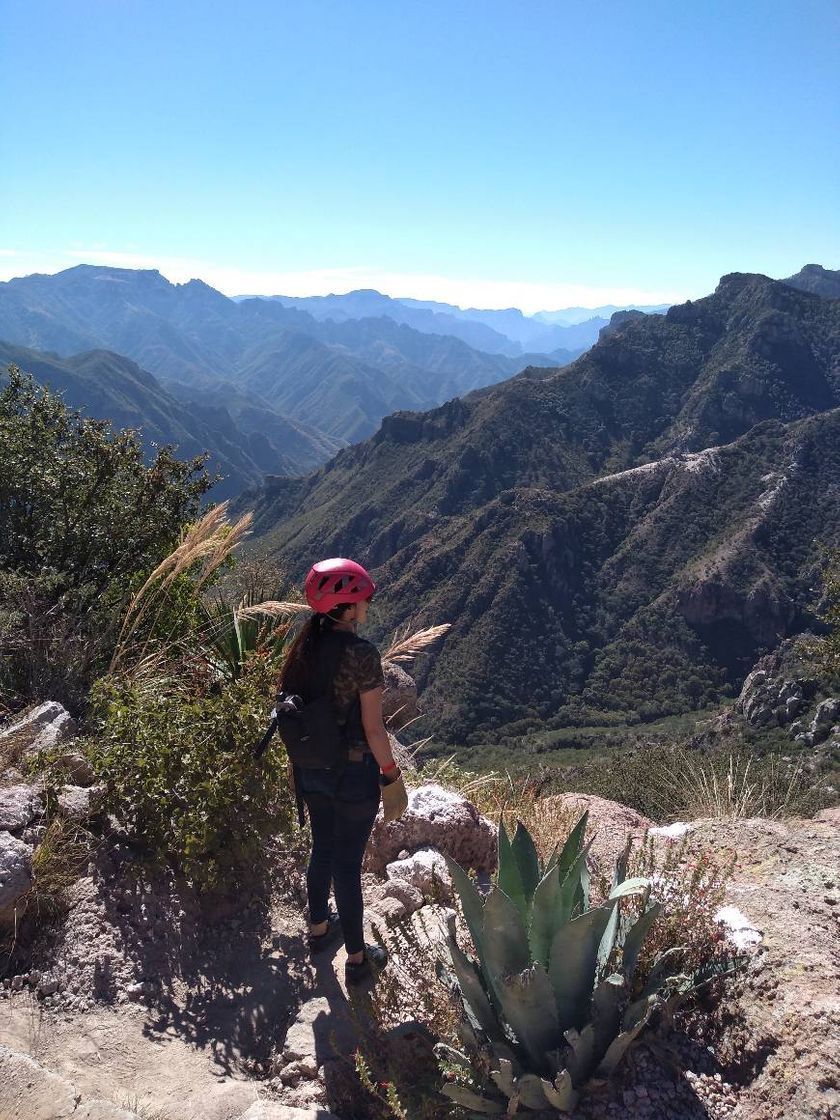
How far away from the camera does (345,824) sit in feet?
8.86

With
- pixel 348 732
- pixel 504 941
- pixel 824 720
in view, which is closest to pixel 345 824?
pixel 348 732

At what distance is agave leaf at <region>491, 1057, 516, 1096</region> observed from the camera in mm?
1823

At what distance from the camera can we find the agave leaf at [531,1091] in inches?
73.0

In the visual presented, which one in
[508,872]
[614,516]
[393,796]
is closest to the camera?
[508,872]

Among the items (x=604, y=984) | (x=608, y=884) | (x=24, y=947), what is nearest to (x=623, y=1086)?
(x=604, y=984)

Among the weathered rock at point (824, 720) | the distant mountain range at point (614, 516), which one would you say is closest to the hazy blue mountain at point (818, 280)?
the distant mountain range at point (614, 516)

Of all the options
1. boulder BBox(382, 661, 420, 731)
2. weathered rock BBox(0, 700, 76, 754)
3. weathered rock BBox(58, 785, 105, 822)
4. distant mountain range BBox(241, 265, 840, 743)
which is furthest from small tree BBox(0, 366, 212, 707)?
distant mountain range BBox(241, 265, 840, 743)

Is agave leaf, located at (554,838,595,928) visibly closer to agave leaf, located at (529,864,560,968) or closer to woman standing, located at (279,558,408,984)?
agave leaf, located at (529,864,560,968)

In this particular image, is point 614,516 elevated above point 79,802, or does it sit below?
above

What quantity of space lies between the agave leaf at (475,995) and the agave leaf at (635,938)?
42 centimetres

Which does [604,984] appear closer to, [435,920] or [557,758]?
[435,920]

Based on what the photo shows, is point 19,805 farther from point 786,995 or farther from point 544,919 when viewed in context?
point 786,995

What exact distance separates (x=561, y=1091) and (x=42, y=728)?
2782 millimetres

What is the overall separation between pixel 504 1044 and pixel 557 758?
1777 inches
